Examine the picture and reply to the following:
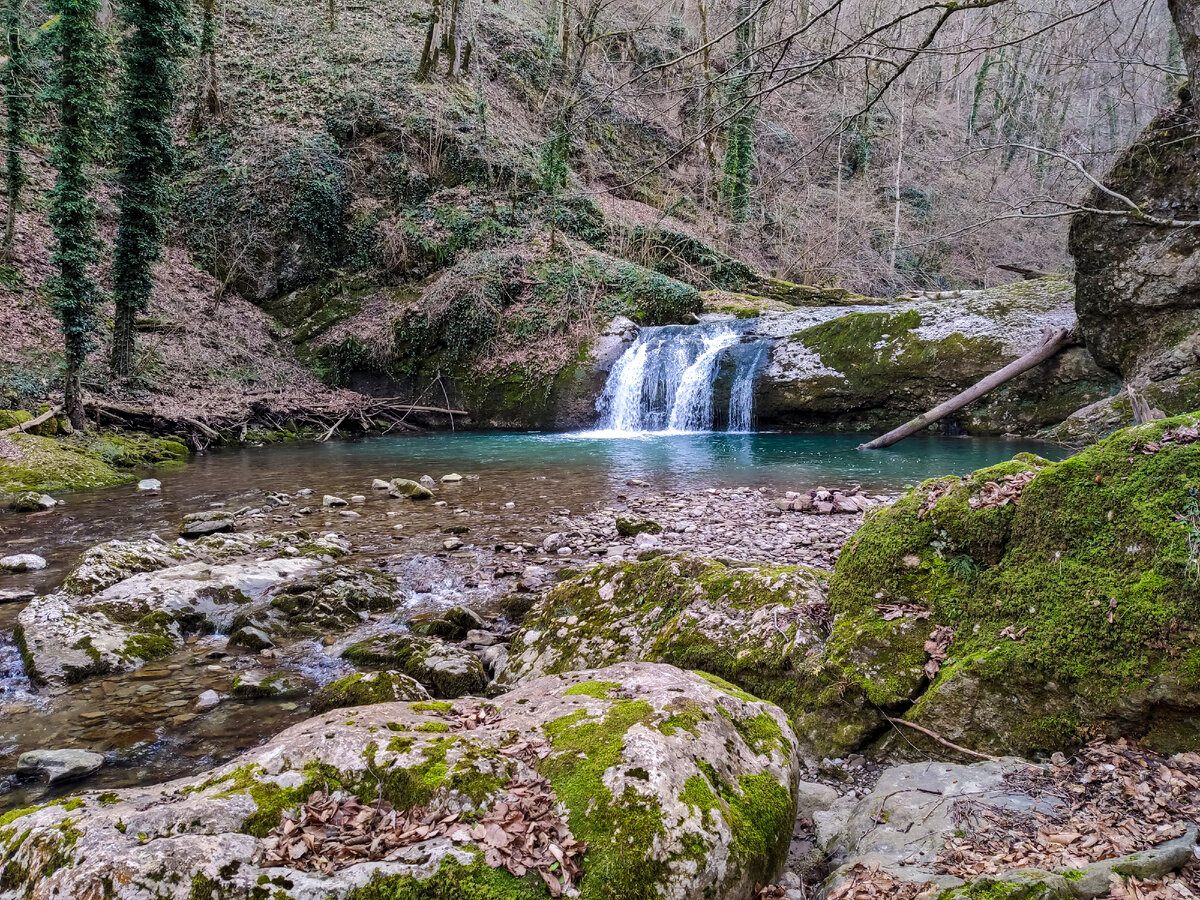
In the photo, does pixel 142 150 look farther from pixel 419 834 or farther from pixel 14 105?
pixel 419 834

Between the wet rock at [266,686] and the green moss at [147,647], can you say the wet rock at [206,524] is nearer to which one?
the green moss at [147,647]

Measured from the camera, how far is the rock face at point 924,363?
1251cm

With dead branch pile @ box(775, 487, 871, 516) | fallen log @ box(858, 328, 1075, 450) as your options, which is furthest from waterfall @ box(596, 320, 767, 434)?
dead branch pile @ box(775, 487, 871, 516)

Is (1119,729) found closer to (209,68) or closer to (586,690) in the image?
(586,690)

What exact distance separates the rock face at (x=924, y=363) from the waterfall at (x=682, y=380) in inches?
21.7

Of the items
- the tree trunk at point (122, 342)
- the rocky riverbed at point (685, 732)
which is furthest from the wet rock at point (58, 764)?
the tree trunk at point (122, 342)

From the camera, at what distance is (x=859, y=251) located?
2588 centimetres

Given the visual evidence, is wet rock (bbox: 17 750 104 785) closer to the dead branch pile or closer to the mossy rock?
the mossy rock

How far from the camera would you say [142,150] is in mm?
12367

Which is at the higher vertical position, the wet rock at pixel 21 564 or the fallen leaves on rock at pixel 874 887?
the fallen leaves on rock at pixel 874 887

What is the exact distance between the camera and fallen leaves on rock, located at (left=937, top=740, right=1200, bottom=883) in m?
1.59

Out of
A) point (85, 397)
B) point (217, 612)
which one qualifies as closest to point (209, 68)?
point (85, 397)

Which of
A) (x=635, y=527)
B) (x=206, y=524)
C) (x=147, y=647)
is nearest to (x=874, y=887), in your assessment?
(x=147, y=647)

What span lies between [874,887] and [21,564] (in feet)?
23.8
